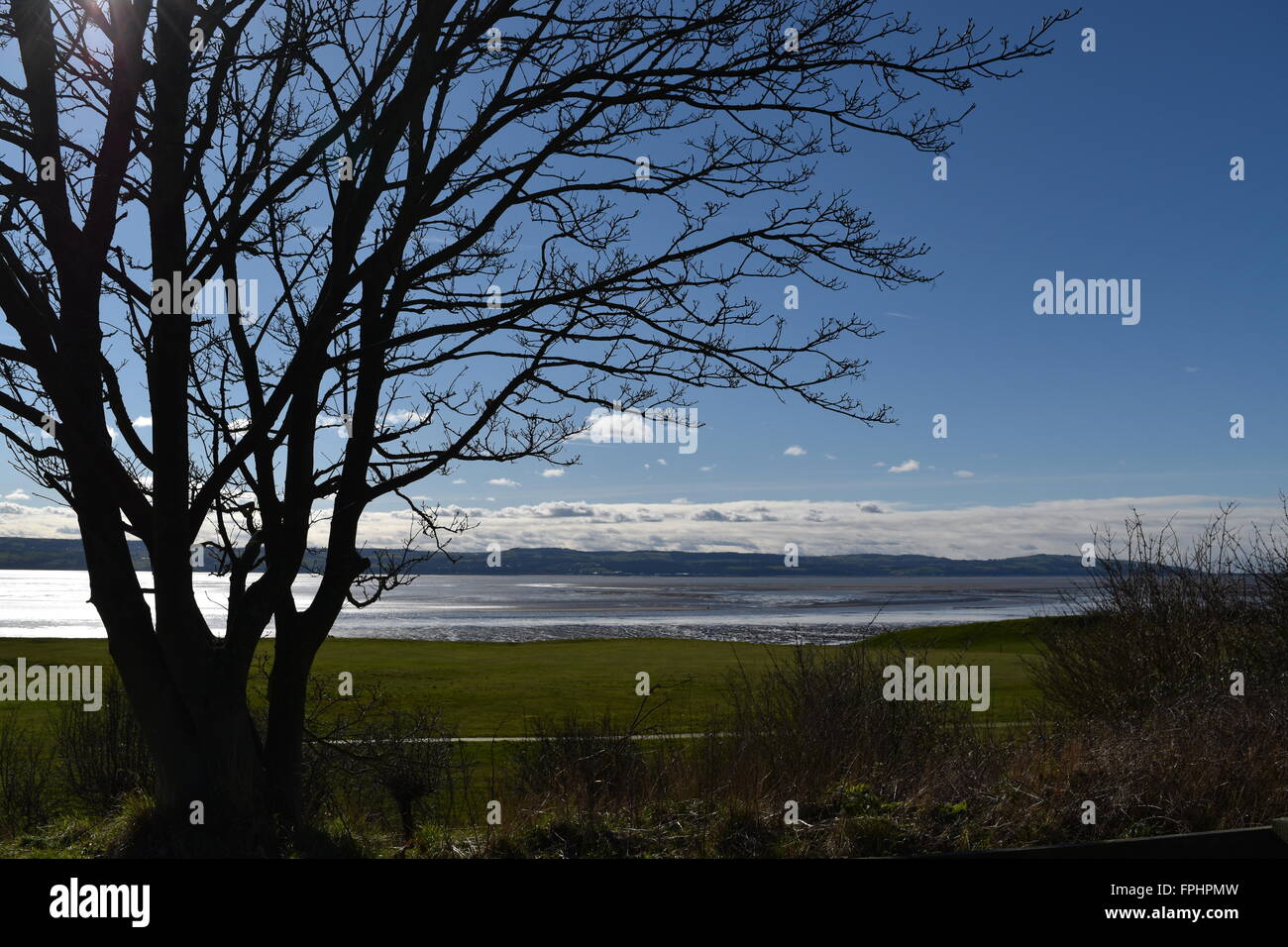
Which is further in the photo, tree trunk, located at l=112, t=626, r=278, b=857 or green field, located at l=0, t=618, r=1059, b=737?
green field, located at l=0, t=618, r=1059, b=737

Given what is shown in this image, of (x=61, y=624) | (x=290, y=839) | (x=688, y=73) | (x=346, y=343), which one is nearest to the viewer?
(x=290, y=839)

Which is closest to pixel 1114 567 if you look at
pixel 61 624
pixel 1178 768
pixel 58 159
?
pixel 1178 768

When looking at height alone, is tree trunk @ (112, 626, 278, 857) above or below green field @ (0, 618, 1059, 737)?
above

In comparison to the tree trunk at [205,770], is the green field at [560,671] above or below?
below

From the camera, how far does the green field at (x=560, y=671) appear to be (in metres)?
22.6

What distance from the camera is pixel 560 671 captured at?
33500 mm

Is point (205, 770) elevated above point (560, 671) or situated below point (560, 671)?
above

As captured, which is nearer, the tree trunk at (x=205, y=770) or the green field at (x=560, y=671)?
the tree trunk at (x=205, y=770)

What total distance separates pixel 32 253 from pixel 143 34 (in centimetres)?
220

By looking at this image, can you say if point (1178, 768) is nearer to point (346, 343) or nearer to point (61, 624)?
point (346, 343)

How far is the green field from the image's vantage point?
2256cm

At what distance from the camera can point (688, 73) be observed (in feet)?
27.3

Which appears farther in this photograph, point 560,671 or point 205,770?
point 560,671
